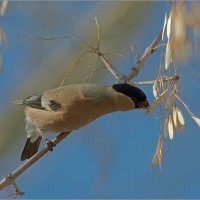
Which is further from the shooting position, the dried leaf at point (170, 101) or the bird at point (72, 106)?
the bird at point (72, 106)

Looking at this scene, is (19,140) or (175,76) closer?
(175,76)

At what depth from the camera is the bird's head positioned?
1.69 m

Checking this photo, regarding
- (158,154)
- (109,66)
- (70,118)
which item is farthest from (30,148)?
(158,154)

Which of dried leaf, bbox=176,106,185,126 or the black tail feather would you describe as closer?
dried leaf, bbox=176,106,185,126

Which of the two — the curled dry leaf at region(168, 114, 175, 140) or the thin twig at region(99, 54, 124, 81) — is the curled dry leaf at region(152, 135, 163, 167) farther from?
the thin twig at region(99, 54, 124, 81)

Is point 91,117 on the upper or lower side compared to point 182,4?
lower

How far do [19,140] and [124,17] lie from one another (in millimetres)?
493

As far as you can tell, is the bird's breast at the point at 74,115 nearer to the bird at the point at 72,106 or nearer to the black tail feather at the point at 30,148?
the bird at the point at 72,106

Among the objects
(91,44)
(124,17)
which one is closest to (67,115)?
(91,44)

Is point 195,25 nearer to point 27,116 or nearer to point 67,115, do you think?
point 67,115

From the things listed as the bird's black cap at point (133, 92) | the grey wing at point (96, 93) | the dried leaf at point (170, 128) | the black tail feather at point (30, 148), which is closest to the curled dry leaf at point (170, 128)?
the dried leaf at point (170, 128)

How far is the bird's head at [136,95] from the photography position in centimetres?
169

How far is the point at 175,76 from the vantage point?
1.15 metres

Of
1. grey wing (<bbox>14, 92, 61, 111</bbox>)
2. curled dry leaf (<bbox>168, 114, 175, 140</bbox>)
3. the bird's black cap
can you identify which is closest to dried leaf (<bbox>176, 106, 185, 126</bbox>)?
curled dry leaf (<bbox>168, 114, 175, 140</bbox>)
